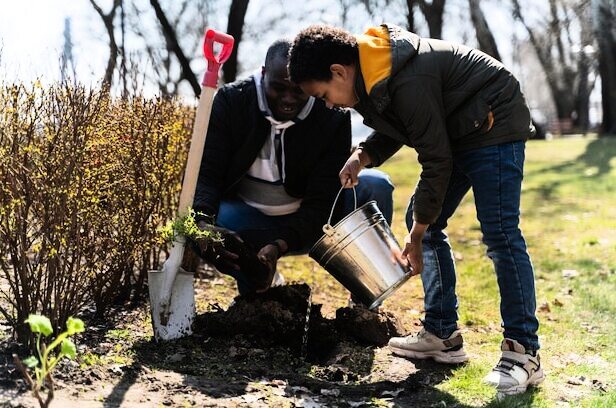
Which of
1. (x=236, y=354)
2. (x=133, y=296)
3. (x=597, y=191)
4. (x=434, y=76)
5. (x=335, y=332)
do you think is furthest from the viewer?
(x=597, y=191)

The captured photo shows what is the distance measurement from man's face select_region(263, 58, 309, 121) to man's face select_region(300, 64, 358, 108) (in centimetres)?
74

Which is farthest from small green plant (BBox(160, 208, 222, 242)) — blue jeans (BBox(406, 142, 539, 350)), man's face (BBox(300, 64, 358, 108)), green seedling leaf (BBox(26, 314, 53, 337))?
green seedling leaf (BBox(26, 314, 53, 337))

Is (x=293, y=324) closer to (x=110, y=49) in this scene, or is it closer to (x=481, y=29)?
(x=110, y=49)

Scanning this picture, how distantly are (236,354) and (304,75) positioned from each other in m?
1.25

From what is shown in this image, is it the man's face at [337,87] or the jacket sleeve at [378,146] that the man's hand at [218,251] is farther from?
the man's face at [337,87]

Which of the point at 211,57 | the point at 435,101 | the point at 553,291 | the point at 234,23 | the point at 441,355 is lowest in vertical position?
the point at 553,291

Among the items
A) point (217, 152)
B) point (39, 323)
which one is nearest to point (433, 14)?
point (217, 152)

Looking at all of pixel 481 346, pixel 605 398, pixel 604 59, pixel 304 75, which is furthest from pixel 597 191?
pixel 604 59

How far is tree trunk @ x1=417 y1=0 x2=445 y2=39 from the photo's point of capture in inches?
423

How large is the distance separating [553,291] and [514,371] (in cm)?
208

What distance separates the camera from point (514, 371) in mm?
2924

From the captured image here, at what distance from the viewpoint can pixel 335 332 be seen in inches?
140

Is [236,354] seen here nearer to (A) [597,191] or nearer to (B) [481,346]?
(B) [481,346]

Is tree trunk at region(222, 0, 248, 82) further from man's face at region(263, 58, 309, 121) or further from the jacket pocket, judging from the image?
the jacket pocket
